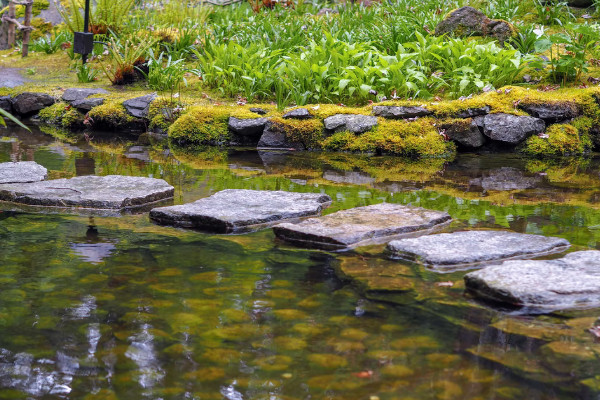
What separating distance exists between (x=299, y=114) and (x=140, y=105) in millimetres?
2392

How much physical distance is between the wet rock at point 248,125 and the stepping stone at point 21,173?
2640 mm

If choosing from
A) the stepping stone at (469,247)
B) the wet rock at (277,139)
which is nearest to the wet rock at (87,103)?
the wet rock at (277,139)

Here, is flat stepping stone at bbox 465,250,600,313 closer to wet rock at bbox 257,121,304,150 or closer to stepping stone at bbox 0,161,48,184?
stepping stone at bbox 0,161,48,184

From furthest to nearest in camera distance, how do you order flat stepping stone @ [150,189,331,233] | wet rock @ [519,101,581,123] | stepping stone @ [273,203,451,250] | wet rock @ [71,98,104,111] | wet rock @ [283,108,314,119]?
wet rock @ [71,98,104,111] → wet rock @ [283,108,314,119] → wet rock @ [519,101,581,123] → flat stepping stone @ [150,189,331,233] → stepping stone @ [273,203,451,250]

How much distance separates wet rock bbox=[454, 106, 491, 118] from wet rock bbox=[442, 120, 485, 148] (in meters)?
0.10

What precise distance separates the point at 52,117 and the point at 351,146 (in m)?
4.48

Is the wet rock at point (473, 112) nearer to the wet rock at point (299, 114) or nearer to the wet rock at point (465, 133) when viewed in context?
the wet rock at point (465, 133)

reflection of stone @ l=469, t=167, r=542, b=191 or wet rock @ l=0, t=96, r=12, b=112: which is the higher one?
reflection of stone @ l=469, t=167, r=542, b=191

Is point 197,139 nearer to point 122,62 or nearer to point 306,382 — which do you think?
point 122,62

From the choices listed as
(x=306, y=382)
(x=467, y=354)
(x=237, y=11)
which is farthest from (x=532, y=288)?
(x=237, y=11)

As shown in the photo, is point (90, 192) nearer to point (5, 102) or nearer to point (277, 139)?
point (277, 139)

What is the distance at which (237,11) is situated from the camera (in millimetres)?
12070

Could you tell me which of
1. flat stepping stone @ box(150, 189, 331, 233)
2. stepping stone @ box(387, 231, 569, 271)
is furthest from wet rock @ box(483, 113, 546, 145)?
stepping stone @ box(387, 231, 569, 271)

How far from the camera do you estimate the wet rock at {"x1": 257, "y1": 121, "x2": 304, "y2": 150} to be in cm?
714
